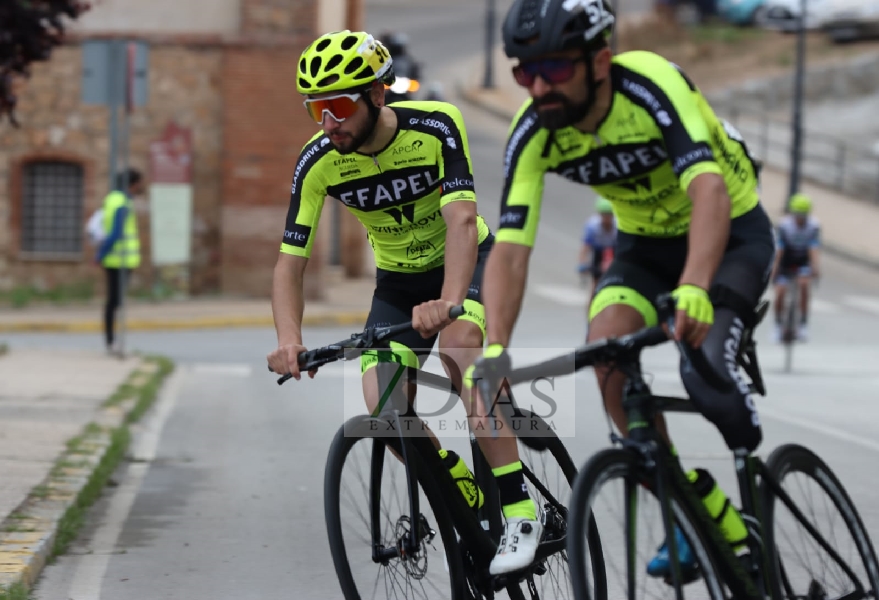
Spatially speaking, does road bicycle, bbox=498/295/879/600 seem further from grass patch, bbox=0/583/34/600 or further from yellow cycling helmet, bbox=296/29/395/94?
grass patch, bbox=0/583/34/600

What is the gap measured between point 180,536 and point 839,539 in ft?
12.1

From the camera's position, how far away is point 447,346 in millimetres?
5438

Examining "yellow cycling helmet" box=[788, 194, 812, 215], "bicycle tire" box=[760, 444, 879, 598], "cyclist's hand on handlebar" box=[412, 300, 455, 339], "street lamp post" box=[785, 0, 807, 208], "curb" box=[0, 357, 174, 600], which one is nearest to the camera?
"bicycle tire" box=[760, 444, 879, 598]

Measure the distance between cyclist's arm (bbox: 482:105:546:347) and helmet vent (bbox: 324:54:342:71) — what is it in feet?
2.40

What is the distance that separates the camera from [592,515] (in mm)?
4418

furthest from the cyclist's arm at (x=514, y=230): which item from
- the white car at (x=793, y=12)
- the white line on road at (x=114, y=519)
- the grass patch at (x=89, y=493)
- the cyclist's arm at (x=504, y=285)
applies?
the white car at (x=793, y=12)

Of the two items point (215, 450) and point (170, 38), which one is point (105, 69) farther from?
point (170, 38)

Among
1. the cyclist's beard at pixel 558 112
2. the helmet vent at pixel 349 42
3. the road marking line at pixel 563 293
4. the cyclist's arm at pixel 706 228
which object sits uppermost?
the helmet vent at pixel 349 42

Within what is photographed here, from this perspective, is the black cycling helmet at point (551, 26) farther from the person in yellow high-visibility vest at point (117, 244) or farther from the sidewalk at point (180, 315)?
the sidewalk at point (180, 315)

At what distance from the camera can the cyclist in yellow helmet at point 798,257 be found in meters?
19.3

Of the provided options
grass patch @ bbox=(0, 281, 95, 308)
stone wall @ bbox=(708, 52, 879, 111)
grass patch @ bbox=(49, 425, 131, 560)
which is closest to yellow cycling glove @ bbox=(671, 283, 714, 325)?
grass patch @ bbox=(49, 425, 131, 560)

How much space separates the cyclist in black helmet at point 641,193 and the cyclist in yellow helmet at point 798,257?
1422 centimetres

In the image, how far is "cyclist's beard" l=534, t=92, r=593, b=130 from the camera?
4.50m

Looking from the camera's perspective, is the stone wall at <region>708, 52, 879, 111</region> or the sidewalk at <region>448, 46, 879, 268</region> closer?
the sidewalk at <region>448, 46, 879, 268</region>
